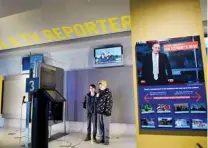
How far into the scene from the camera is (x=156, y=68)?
204cm

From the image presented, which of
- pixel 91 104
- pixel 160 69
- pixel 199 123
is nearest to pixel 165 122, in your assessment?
pixel 199 123

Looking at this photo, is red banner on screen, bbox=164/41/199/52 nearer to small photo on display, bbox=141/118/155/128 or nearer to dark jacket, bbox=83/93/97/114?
small photo on display, bbox=141/118/155/128

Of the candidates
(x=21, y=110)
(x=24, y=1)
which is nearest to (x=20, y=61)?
(x=21, y=110)

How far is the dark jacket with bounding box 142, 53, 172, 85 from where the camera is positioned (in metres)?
2.00

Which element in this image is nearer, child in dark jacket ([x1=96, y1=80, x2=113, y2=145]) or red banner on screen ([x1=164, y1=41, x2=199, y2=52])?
red banner on screen ([x1=164, y1=41, x2=199, y2=52])

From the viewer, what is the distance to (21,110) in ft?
20.8

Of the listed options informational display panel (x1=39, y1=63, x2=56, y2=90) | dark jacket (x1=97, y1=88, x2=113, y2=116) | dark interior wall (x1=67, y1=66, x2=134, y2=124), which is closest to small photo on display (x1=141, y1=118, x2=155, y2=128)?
dark jacket (x1=97, y1=88, x2=113, y2=116)

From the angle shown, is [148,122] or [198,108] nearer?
[198,108]

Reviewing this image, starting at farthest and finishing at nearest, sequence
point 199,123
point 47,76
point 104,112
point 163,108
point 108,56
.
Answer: point 108,56 → point 47,76 → point 104,112 → point 163,108 → point 199,123

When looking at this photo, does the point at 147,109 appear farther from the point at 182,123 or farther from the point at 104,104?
the point at 104,104

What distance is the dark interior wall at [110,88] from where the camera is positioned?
5539 millimetres

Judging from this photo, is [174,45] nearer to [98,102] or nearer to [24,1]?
[24,1]

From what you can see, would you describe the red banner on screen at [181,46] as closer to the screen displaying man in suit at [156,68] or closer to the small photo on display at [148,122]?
the screen displaying man in suit at [156,68]

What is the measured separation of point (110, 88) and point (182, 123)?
3881 millimetres
